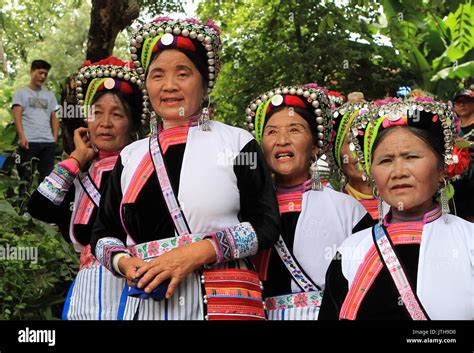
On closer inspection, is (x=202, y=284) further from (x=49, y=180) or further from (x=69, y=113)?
(x=69, y=113)

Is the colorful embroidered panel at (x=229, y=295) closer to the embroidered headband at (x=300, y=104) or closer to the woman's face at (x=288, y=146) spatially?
the woman's face at (x=288, y=146)

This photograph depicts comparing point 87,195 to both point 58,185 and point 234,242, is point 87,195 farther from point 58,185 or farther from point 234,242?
point 234,242

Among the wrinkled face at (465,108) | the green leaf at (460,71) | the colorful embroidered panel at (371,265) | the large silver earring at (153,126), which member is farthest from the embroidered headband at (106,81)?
the green leaf at (460,71)

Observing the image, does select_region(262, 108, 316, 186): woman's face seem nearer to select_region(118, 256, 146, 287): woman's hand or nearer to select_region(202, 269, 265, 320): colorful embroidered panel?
select_region(202, 269, 265, 320): colorful embroidered panel

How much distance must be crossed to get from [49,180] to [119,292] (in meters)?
0.67

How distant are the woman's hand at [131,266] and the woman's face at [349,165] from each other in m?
1.41

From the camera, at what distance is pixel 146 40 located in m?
3.21

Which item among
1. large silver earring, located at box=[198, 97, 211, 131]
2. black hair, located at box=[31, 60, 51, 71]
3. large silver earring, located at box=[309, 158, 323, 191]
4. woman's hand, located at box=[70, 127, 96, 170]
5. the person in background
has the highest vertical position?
black hair, located at box=[31, 60, 51, 71]

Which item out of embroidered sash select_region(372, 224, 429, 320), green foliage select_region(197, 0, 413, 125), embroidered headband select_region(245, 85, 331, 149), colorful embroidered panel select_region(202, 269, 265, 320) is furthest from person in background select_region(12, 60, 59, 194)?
embroidered sash select_region(372, 224, 429, 320)

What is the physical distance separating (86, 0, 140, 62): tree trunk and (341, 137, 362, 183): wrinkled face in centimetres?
321

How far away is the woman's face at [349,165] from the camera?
12.8 ft

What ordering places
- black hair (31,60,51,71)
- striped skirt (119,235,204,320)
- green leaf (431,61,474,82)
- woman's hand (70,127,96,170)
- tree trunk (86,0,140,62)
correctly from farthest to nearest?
1. green leaf (431,61,474,82)
2. black hair (31,60,51,71)
3. tree trunk (86,0,140,62)
4. woman's hand (70,127,96,170)
5. striped skirt (119,235,204,320)

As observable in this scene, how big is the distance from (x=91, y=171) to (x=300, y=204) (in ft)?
3.42

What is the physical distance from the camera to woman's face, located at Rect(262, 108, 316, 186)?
344 cm
